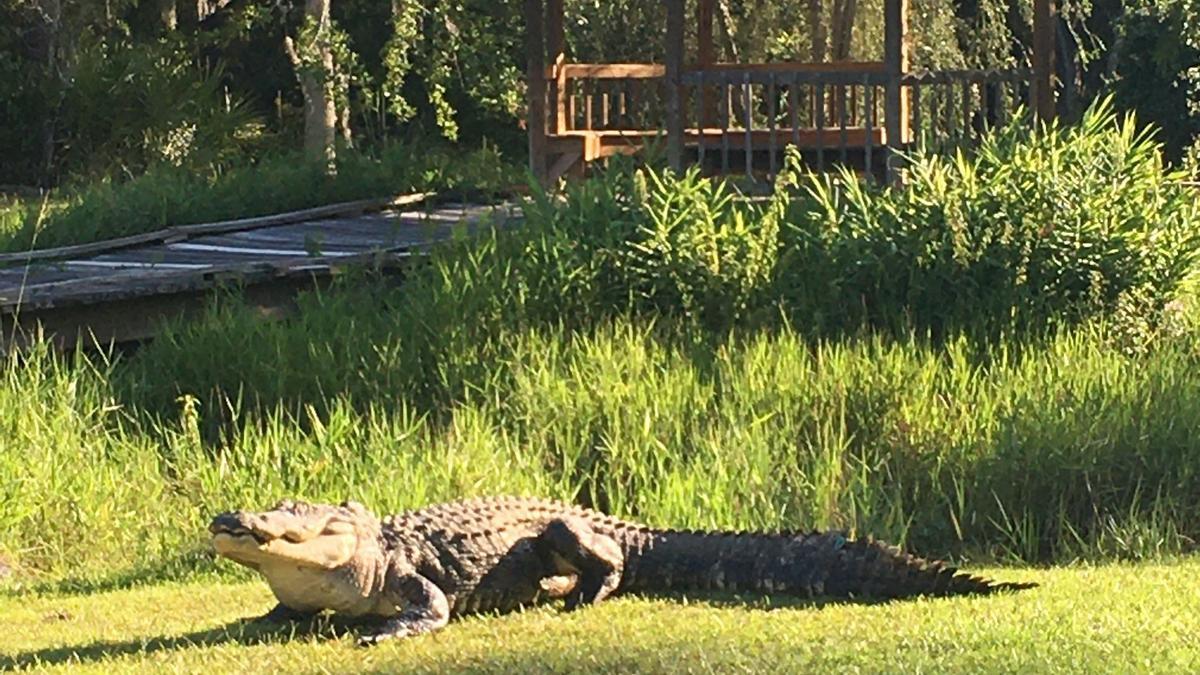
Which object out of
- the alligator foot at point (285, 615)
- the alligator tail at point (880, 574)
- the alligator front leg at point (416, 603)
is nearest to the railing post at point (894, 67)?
the alligator tail at point (880, 574)

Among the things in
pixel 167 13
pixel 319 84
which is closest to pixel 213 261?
pixel 319 84

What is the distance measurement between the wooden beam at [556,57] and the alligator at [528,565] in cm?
1083

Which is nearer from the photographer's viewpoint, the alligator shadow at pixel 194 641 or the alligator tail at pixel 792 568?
the alligator shadow at pixel 194 641

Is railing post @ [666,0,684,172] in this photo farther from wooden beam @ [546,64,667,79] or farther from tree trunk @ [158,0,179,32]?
tree trunk @ [158,0,179,32]

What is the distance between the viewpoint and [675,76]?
15.8m

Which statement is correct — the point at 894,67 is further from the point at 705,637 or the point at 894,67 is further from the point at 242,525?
the point at 242,525

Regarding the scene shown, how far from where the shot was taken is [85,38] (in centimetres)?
2577

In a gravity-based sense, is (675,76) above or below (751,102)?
above

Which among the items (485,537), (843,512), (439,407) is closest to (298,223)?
(439,407)

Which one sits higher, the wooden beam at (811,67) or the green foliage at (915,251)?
the wooden beam at (811,67)

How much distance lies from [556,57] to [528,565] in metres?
11.3

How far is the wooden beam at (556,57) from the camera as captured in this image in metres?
17.6

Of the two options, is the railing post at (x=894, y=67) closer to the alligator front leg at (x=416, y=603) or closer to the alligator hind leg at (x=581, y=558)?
the alligator hind leg at (x=581, y=558)

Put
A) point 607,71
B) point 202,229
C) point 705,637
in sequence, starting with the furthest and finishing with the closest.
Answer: point 607,71
point 202,229
point 705,637
